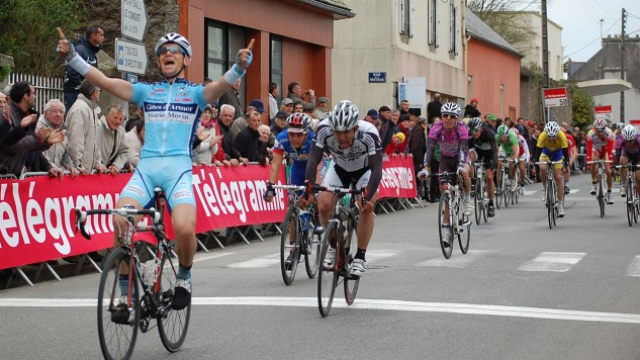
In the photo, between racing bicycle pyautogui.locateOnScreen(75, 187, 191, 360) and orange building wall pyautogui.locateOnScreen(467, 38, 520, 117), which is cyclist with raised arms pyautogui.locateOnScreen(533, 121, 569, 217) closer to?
racing bicycle pyautogui.locateOnScreen(75, 187, 191, 360)

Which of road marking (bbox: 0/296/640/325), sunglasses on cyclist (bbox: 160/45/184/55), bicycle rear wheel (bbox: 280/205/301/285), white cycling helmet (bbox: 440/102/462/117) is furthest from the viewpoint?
white cycling helmet (bbox: 440/102/462/117)

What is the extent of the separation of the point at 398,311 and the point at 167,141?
2.93 meters

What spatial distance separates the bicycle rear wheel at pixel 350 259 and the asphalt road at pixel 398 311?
0.39ft

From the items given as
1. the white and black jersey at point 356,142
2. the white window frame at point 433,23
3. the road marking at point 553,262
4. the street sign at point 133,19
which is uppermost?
the white window frame at point 433,23

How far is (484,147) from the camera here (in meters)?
23.6

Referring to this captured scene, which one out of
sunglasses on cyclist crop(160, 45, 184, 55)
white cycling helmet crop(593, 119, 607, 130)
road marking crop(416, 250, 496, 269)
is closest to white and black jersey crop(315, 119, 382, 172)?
sunglasses on cyclist crop(160, 45, 184, 55)

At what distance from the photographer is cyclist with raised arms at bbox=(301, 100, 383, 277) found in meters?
10.8

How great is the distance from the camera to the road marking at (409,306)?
1038cm

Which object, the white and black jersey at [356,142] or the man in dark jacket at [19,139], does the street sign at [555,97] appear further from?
the white and black jersey at [356,142]

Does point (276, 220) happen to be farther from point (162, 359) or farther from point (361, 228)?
point (162, 359)

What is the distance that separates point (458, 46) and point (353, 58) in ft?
36.9

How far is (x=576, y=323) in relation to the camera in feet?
32.8

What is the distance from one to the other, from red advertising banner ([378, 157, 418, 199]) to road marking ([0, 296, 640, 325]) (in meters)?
14.1

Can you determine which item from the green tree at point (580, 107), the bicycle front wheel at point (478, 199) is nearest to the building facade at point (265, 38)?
the bicycle front wheel at point (478, 199)
